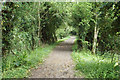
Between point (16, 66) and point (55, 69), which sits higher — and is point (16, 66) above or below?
above

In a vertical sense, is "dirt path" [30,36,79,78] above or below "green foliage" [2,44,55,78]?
below

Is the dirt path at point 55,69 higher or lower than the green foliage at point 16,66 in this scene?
lower

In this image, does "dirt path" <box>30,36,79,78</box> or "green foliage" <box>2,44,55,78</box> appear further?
"dirt path" <box>30,36,79,78</box>

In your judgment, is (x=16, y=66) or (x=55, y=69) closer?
(x=16, y=66)

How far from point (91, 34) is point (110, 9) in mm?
6776

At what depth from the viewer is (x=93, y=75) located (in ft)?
12.2

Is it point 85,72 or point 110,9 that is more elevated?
point 110,9

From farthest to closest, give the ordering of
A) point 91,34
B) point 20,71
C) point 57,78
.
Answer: point 91,34 < point 20,71 < point 57,78

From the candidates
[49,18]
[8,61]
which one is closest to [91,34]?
[49,18]

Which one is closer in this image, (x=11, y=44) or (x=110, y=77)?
(x=110, y=77)

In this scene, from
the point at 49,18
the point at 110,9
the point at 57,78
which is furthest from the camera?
the point at 49,18

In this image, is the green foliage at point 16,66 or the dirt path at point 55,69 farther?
the dirt path at point 55,69

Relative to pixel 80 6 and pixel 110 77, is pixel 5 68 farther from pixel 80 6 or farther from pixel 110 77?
pixel 80 6

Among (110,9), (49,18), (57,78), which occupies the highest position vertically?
(49,18)
